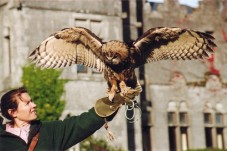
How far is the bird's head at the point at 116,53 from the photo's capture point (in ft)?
11.5

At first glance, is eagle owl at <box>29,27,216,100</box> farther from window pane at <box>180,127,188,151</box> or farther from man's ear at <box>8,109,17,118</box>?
window pane at <box>180,127,188,151</box>

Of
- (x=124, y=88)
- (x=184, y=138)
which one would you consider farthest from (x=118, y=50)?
(x=184, y=138)

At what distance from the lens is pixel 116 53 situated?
11.6ft

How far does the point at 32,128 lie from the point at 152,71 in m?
17.7

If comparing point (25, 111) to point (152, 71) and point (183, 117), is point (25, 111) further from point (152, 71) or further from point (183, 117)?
point (183, 117)

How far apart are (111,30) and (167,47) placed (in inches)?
590

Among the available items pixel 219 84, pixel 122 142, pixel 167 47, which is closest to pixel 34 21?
pixel 122 142

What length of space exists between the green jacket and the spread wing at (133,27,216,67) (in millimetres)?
438

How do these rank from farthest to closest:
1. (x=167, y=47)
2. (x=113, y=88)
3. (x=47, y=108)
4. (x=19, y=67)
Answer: (x=19, y=67) < (x=47, y=108) < (x=167, y=47) < (x=113, y=88)

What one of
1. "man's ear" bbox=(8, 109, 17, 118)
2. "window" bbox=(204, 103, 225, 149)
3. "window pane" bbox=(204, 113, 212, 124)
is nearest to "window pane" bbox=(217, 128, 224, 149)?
"window" bbox=(204, 103, 225, 149)

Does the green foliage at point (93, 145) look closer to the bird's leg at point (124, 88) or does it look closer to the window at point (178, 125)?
the window at point (178, 125)

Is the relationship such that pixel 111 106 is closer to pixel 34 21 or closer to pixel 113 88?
pixel 113 88

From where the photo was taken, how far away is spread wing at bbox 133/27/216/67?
3787 mm

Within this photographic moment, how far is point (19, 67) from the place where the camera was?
17547 mm
